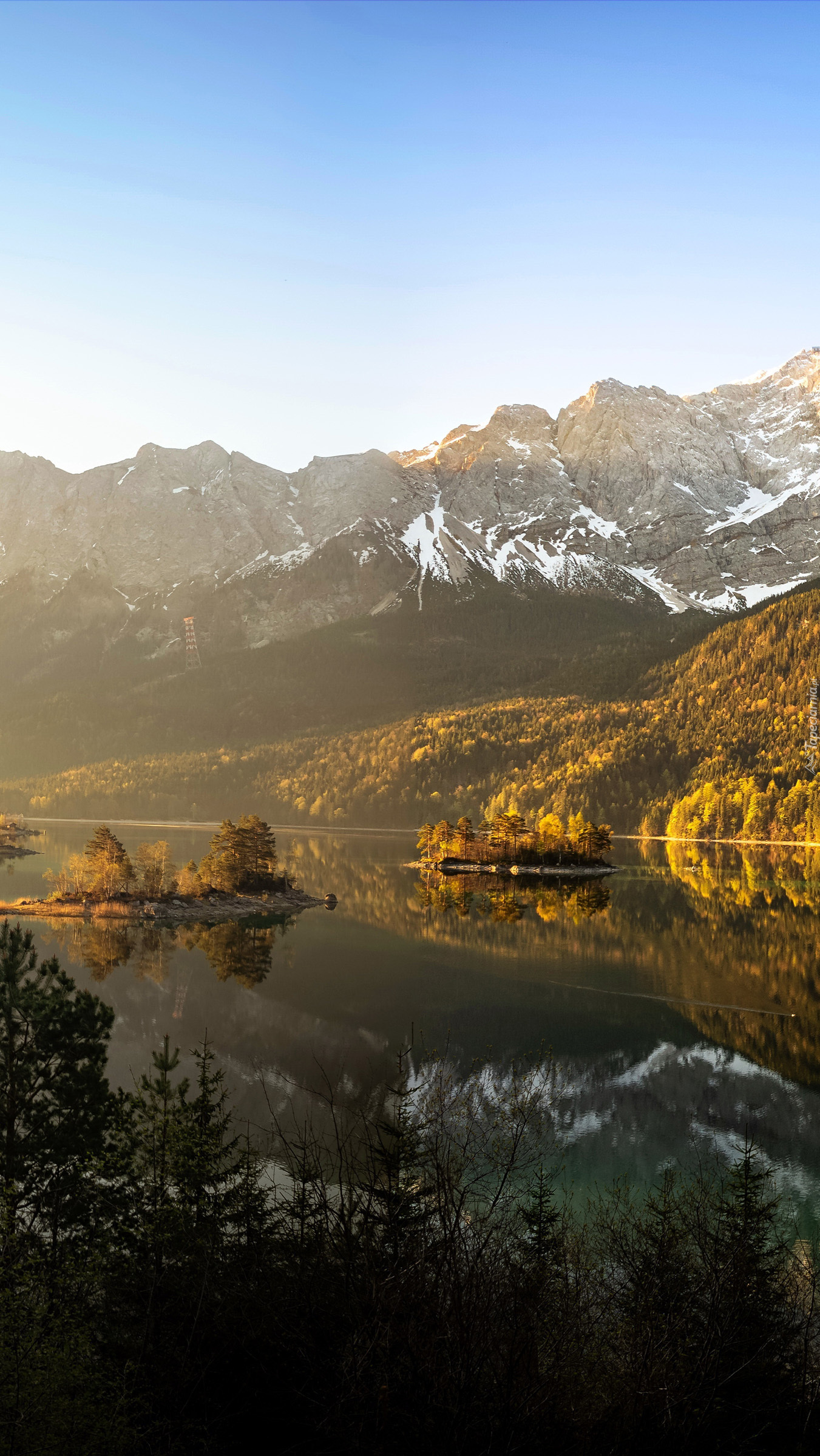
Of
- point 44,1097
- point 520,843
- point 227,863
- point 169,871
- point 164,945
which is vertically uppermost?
point 44,1097

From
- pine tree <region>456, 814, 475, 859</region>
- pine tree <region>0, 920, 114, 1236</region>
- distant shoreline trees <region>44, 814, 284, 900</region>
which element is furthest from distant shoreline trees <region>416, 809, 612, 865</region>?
pine tree <region>0, 920, 114, 1236</region>

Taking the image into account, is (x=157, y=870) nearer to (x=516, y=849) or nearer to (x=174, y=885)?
(x=174, y=885)

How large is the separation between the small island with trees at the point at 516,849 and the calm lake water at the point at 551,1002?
39648 mm

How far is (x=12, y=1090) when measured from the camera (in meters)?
26.8

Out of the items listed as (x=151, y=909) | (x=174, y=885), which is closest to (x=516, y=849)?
(x=174, y=885)

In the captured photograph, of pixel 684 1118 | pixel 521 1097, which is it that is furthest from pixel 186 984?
pixel 684 1118

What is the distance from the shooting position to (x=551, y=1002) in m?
64.6

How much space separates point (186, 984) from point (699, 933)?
1975 inches

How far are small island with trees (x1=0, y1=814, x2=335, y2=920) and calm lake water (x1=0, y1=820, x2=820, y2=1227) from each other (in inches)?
248

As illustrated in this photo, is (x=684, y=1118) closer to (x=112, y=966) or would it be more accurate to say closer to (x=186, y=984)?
(x=186, y=984)

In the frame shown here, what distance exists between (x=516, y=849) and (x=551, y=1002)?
106 metres

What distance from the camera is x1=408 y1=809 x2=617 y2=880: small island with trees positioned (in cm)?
16288

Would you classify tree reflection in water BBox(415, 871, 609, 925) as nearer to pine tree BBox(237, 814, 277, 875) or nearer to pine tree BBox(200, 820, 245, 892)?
pine tree BBox(237, 814, 277, 875)

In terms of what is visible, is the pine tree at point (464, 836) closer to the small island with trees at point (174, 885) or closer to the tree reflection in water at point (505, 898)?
the tree reflection in water at point (505, 898)
